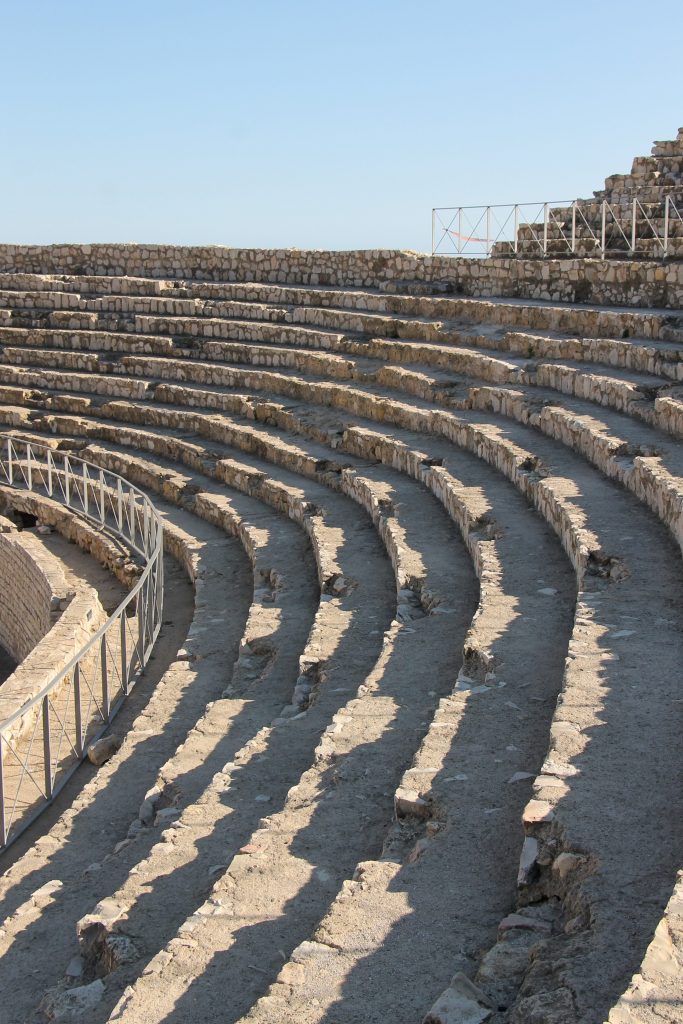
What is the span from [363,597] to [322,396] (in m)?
8.13

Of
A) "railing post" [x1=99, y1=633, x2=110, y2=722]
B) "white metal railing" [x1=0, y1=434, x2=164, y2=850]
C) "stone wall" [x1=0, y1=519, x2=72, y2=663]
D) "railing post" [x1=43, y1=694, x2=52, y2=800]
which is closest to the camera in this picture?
"railing post" [x1=43, y1=694, x2=52, y2=800]

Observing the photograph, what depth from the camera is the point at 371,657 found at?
8.82 meters

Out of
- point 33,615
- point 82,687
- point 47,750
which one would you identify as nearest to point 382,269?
point 33,615

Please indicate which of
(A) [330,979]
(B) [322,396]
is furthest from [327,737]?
(B) [322,396]

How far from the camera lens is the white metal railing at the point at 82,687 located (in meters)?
8.66

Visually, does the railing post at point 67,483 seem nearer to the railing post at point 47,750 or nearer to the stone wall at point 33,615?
the stone wall at point 33,615

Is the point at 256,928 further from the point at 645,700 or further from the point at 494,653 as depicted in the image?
the point at 494,653

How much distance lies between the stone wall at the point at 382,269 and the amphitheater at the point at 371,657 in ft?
0.27

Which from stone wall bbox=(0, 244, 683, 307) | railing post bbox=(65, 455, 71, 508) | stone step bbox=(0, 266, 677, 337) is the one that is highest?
stone wall bbox=(0, 244, 683, 307)

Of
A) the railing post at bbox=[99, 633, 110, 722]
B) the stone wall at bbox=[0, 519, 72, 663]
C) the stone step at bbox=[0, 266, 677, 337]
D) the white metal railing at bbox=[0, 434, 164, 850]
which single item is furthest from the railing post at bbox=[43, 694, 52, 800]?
the stone step at bbox=[0, 266, 677, 337]

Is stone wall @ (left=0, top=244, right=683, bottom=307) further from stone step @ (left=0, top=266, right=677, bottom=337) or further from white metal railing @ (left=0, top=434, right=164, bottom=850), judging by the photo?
white metal railing @ (left=0, top=434, right=164, bottom=850)

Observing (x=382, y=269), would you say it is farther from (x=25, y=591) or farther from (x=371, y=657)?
(x=371, y=657)

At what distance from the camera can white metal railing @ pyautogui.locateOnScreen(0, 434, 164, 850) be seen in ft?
28.4

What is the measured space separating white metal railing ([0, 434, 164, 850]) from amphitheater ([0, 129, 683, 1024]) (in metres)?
0.05
